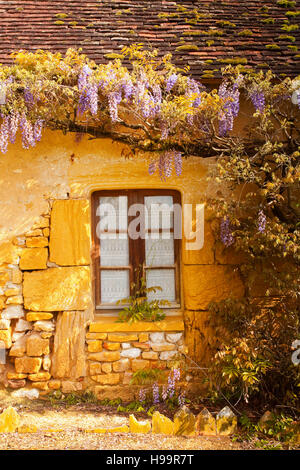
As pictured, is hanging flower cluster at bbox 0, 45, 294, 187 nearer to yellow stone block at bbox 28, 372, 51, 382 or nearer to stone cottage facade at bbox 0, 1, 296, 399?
stone cottage facade at bbox 0, 1, 296, 399

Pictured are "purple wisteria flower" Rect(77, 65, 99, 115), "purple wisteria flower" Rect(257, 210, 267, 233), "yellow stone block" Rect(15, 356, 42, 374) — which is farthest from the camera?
"yellow stone block" Rect(15, 356, 42, 374)

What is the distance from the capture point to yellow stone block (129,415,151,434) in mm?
3854

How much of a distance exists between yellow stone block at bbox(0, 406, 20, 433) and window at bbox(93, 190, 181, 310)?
1.36 meters

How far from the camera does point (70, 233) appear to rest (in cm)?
457

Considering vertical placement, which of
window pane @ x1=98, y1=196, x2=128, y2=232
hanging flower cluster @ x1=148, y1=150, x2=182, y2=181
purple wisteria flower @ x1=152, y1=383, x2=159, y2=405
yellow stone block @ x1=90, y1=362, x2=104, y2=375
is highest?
hanging flower cluster @ x1=148, y1=150, x2=182, y2=181

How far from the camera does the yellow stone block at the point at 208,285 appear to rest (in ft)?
14.9

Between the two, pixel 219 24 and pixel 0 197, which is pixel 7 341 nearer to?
pixel 0 197

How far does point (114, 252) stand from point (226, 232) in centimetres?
127

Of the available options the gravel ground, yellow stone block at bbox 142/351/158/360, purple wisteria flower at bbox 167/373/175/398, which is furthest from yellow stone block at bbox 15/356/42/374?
purple wisteria flower at bbox 167/373/175/398

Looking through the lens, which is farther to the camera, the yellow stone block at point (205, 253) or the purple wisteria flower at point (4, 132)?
the yellow stone block at point (205, 253)

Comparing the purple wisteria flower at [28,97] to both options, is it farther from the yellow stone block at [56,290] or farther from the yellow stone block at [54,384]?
the yellow stone block at [54,384]

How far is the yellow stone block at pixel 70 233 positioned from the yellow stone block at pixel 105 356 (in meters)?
0.94

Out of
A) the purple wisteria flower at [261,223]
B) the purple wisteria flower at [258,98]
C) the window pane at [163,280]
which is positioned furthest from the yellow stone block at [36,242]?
the purple wisteria flower at [258,98]

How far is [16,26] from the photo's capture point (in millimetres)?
4914
